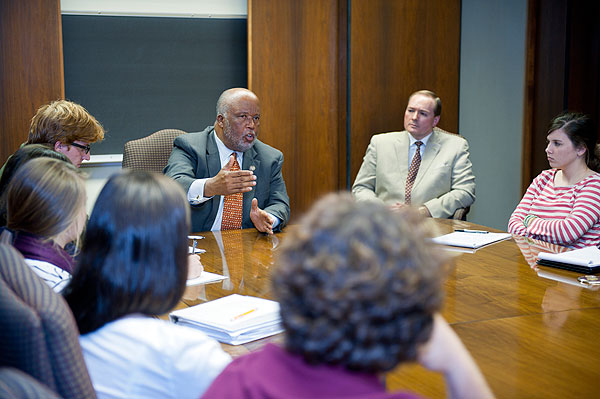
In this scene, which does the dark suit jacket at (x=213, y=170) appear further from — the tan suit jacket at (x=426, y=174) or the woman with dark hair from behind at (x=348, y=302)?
the woman with dark hair from behind at (x=348, y=302)

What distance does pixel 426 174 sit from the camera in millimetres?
4047

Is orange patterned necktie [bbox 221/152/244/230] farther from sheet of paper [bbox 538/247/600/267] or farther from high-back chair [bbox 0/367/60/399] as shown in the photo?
high-back chair [bbox 0/367/60/399]

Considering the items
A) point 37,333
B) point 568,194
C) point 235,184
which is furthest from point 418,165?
point 37,333

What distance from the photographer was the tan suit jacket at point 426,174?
390 cm

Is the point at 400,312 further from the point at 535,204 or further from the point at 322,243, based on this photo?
the point at 535,204

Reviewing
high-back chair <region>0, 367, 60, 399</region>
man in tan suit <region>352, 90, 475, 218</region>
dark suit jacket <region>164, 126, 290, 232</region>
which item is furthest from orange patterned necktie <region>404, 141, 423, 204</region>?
high-back chair <region>0, 367, 60, 399</region>

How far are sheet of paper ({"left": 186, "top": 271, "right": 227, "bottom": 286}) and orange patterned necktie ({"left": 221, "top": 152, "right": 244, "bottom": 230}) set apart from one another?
117 centimetres

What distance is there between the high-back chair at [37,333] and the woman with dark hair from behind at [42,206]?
461mm

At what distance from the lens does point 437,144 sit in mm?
4125

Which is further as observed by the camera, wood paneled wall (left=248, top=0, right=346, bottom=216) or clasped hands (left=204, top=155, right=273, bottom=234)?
Result: wood paneled wall (left=248, top=0, right=346, bottom=216)

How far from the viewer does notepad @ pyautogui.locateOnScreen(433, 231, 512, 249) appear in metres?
2.61

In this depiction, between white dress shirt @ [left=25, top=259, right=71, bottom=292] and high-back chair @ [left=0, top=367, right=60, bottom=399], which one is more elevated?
high-back chair @ [left=0, top=367, right=60, bottom=399]

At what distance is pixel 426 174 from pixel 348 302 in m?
3.46

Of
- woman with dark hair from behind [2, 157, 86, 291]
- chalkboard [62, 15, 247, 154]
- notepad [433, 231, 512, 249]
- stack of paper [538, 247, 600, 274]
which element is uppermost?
chalkboard [62, 15, 247, 154]
